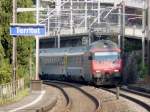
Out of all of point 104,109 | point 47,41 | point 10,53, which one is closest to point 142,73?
point 10,53

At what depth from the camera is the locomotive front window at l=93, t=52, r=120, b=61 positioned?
4731 cm

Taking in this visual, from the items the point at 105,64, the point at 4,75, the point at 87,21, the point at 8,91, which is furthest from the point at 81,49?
the point at 87,21

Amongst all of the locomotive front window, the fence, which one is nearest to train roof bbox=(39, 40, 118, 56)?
the locomotive front window

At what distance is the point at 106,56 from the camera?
4756 centimetres

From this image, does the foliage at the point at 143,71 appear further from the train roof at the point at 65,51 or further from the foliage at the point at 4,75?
the foliage at the point at 4,75

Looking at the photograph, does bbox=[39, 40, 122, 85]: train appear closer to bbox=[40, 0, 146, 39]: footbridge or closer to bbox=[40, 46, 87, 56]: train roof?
bbox=[40, 46, 87, 56]: train roof

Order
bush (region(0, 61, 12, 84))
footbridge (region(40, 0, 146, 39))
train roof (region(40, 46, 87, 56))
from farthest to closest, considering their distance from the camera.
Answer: footbridge (region(40, 0, 146, 39)), train roof (region(40, 46, 87, 56)), bush (region(0, 61, 12, 84))

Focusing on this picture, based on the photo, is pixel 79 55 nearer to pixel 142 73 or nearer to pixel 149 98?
pixel 142 73

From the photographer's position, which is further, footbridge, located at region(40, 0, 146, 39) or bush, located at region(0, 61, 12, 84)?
footbridge, located at region(40, 0, 146, 39)

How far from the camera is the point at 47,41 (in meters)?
102

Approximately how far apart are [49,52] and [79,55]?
14636 millimetres

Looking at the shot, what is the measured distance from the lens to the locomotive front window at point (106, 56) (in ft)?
155

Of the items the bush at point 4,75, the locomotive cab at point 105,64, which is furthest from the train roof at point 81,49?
the bush at point 4,75

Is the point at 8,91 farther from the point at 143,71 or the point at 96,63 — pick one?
the point at 143,71
